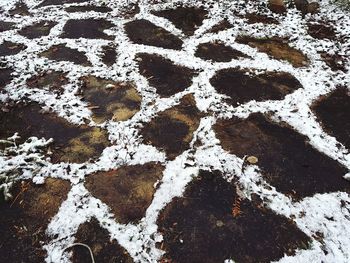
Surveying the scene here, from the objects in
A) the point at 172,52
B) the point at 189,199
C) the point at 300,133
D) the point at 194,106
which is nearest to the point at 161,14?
the point at 172,52

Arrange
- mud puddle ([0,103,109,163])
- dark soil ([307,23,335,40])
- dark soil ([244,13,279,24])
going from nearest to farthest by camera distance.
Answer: mud puddle ([0,103,109,163])
dark soil ([307,23,335,40])
dark soil ([244,13,279,24])

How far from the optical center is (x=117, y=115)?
336cm

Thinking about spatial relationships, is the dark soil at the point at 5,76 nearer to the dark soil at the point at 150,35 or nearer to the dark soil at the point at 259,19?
the dark soil at the point at 150,35

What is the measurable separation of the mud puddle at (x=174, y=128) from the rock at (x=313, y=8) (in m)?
3.02

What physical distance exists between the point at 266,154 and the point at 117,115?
152cm

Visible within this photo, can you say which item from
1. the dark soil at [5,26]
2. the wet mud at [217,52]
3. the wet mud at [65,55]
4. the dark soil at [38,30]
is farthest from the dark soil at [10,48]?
the wet mud at [217,52]

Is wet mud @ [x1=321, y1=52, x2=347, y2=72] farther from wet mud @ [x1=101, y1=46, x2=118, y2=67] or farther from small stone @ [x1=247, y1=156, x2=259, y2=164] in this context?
wet mud @ [x1=101, y1=46, x2=118, y2=67]

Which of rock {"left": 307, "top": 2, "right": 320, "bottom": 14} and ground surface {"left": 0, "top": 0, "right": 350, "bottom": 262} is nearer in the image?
ground surface {"left": 0, "top": 0, "right": 350, "bottom": 262}

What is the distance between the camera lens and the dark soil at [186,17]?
4855mm

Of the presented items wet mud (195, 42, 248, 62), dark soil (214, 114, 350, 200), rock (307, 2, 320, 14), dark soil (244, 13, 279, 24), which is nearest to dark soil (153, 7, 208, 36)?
wet mud (195, 42, 248, 62)

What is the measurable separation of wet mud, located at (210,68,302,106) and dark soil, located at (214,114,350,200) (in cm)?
34

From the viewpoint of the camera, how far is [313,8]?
5234 millimetres

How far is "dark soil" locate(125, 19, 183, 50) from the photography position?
4.46 m

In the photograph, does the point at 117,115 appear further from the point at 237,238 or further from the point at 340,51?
the point at 340,51
